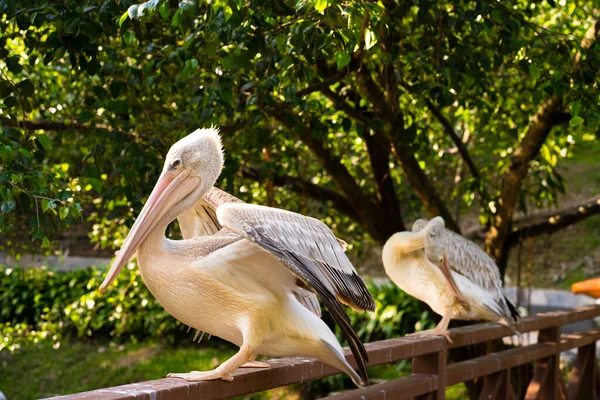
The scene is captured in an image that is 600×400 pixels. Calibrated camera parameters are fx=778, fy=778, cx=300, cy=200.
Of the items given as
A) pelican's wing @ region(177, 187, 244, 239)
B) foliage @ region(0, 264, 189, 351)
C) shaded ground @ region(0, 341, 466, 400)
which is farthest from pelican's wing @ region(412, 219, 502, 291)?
foliage @ region(0, 264, 189, 351)

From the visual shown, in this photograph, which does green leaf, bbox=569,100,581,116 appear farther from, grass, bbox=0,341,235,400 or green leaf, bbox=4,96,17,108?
grass, bbox=0,341,235,400

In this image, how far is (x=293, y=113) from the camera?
4402mm

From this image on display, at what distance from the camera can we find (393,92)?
479 centimetres

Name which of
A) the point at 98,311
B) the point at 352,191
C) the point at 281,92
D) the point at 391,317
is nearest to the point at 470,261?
the point at 352,191

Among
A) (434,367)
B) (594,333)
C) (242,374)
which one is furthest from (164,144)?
(594,333)

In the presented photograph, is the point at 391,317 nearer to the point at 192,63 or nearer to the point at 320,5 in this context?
the point at 192,63

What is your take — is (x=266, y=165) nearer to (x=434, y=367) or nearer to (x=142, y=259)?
(x=434, y=367)

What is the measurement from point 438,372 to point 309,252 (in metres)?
1.35

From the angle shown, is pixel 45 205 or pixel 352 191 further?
pixel 352 191

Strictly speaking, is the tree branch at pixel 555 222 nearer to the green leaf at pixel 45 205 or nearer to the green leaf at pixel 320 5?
the green leaf at pixel 320 5

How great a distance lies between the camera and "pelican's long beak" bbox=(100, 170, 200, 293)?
2.28 metres

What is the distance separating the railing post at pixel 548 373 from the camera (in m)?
4.32

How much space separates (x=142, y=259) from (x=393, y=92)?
2.82 metres

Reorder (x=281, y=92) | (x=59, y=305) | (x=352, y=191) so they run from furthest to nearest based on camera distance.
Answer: (x=59, y=305) < (x=352, y=191) < (x=281, y=92)
